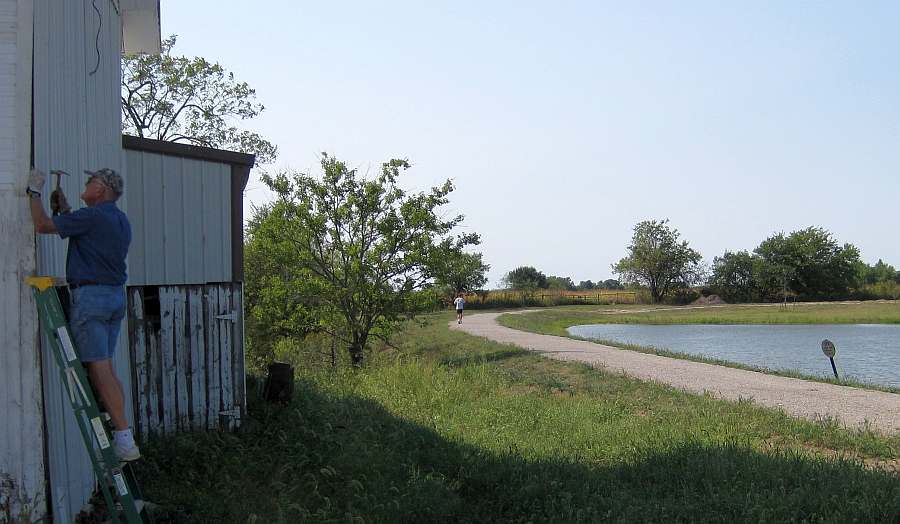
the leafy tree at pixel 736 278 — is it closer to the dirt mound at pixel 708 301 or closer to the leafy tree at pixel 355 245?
the dirt mound at pixel 708 301

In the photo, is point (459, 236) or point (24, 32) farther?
point (459, 236)

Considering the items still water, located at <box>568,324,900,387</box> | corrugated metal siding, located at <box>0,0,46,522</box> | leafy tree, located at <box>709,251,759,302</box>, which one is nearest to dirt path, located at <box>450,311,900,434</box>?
still water, located at <box>568,324,900,387</box>

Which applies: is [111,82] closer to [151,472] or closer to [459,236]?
[151,472]

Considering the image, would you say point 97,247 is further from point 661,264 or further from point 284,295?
point 661,264

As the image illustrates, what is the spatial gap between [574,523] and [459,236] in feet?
44.9

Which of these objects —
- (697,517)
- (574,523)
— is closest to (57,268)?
(574,523)

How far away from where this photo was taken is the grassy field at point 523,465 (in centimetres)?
646

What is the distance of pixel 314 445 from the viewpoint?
27.2ft

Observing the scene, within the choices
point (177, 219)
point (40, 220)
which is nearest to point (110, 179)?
point (40, 220)

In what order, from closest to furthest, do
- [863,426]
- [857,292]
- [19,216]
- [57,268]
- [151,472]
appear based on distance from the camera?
[19,216], [57,268], [151,472], [863,426], [857,292]

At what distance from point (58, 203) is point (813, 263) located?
82.2 metres

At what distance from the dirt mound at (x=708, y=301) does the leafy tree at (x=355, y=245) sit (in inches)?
2309

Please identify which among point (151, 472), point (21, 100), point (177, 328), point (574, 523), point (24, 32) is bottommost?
point (574, 523)

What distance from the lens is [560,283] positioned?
94.8 m
